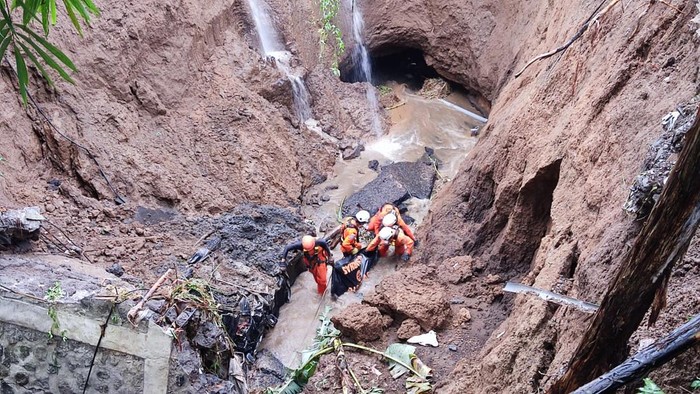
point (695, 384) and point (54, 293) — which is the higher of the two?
point (695, 384)

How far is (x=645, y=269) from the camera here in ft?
7.66

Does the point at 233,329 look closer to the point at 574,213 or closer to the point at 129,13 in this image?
the point at 574,213

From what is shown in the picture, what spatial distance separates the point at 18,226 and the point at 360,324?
290 cm

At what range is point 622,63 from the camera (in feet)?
16.8

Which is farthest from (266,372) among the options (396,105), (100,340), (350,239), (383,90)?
(383,90)

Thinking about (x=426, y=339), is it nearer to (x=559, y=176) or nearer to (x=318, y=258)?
(x=559, y=176)

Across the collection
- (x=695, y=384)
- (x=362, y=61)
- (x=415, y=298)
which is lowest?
(x=362, y=61)

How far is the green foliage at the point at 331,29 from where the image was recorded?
1200 cm

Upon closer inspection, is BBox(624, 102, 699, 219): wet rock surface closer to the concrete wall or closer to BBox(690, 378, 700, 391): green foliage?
BBox(690, 378, 700, 391): green foliage

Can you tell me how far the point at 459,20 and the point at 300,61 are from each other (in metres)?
3.46

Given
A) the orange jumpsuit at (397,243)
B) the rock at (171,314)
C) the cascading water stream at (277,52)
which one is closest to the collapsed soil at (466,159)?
the cascading water stream at (277,52)

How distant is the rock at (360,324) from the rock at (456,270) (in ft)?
3.51

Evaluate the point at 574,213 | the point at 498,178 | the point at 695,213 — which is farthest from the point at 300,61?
the point at 695,213

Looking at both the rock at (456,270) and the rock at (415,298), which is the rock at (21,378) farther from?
the rock at (456,270)
